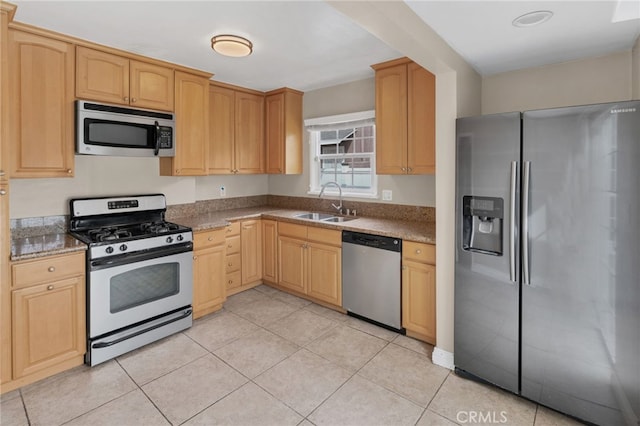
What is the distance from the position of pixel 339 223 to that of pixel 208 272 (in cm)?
134

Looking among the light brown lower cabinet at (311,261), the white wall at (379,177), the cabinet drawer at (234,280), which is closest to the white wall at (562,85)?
the white wall at (379,177)

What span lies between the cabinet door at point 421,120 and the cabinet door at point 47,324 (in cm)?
281

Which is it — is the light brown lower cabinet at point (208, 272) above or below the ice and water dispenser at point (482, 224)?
below

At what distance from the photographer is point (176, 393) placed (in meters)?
2.21

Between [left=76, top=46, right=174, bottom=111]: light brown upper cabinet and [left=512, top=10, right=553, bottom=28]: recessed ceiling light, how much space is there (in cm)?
286

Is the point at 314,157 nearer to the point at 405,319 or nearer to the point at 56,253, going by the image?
the point at 405,319

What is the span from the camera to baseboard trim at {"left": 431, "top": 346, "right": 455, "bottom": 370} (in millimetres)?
2480

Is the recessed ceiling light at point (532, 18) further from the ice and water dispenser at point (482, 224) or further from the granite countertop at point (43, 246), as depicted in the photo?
the granite countertop at point (43, 246)

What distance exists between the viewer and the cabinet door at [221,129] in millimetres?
3896

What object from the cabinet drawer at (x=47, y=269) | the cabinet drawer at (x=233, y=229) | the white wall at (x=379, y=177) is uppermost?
the white wall at (x=379, y=177)

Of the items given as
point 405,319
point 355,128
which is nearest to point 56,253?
point 405,319

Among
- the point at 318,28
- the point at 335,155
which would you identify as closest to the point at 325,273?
the point at 335,155

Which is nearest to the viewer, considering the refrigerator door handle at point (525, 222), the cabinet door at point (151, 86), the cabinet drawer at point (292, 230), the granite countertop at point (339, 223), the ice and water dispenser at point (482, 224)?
the refrigerator door handle at point (525, 222)

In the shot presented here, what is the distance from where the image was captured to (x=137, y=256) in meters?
2.67
